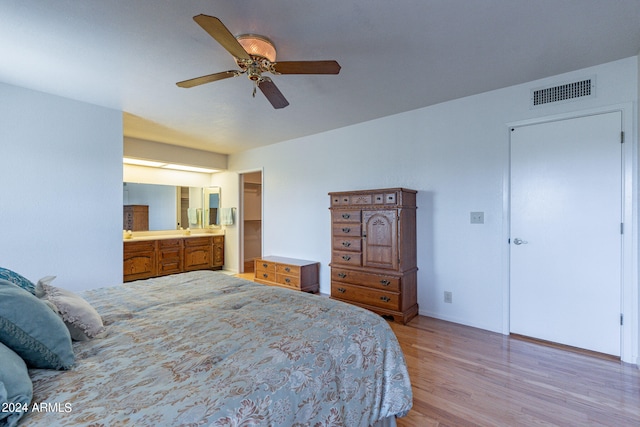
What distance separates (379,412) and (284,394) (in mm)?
708

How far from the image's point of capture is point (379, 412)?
1389 mm

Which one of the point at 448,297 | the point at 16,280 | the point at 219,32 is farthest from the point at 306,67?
the point at 448,297

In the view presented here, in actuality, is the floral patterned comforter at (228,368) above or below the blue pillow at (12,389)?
below

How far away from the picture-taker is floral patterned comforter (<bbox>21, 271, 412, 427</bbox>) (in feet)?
2.70

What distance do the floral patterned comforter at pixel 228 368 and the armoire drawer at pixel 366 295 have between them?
1.50 m

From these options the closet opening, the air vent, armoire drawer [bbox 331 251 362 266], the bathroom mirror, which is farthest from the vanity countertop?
the air vent

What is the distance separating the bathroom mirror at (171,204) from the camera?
517 cm

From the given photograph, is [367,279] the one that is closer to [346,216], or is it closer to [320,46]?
Answer: [346,216]

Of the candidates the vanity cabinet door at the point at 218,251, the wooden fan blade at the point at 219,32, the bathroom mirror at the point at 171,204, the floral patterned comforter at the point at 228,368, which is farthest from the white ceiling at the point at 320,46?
the vanity cabinet door at the point at 218,251

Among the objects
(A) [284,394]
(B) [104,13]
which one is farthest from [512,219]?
(B) [104,13]

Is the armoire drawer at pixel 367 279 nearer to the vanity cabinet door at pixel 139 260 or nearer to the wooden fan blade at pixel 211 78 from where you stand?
the wooden fan blade at pixel 211 78

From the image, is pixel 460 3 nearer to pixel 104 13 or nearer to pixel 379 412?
pixel 104 13

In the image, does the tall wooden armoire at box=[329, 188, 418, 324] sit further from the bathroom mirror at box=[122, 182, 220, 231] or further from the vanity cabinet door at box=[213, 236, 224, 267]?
the bathroom mirror at box=[122, 182, 220, 231]

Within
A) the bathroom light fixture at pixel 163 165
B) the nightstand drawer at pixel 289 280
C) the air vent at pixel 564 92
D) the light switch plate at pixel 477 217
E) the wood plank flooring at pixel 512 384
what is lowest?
the wood plank flooring at pixel 512 384
